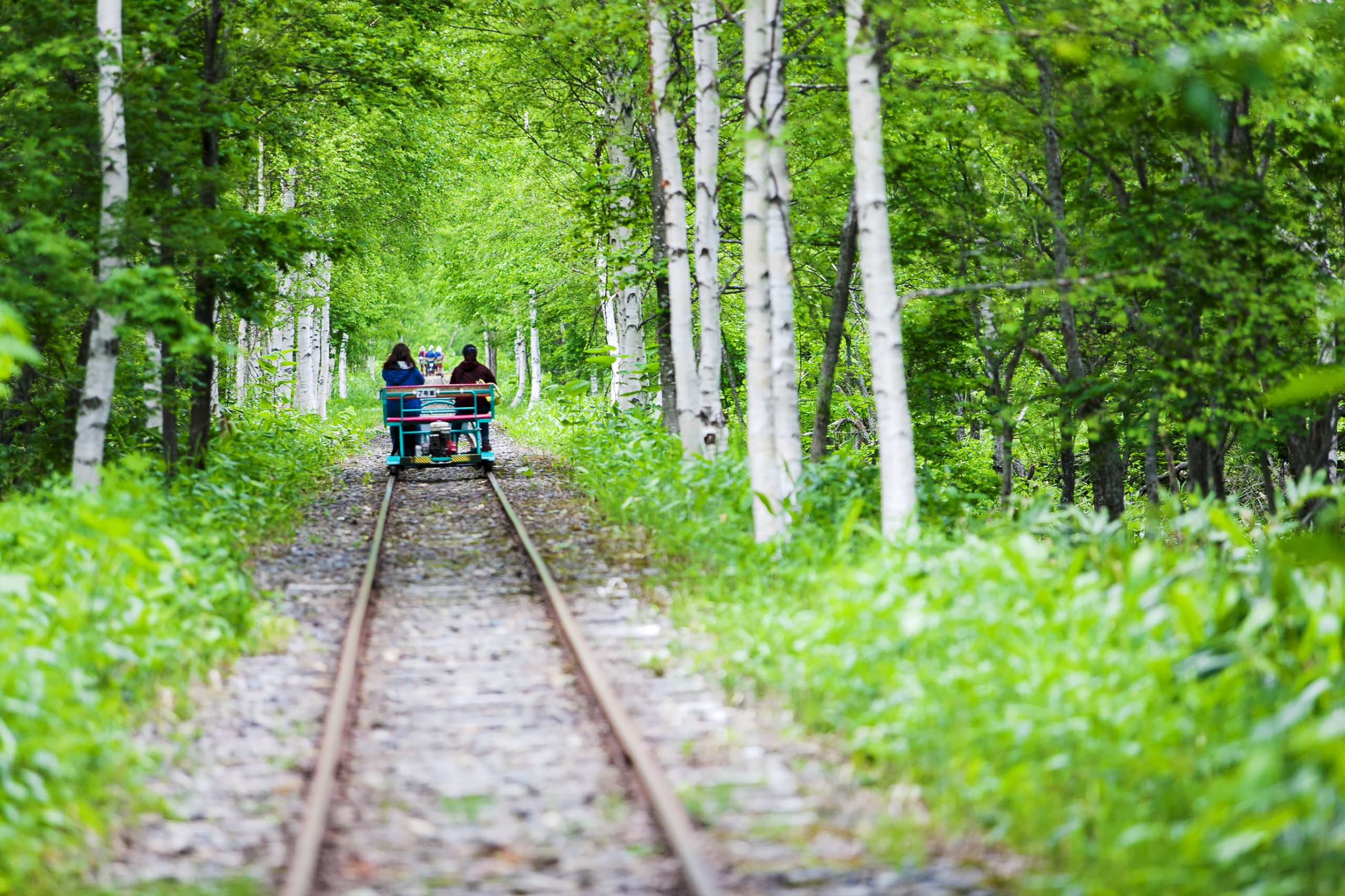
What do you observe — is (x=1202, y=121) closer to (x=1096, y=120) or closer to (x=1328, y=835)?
(x=1328, y=835)

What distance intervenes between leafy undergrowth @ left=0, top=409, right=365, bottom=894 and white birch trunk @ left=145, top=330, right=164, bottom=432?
1050mm

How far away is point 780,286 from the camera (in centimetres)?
1104

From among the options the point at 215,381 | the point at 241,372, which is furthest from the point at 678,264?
the point at 241,372

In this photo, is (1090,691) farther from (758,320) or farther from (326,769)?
(758,320)

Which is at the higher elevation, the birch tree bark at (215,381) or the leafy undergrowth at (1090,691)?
the birch tree bark at (215,381)

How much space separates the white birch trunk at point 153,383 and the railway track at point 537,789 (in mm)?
3971

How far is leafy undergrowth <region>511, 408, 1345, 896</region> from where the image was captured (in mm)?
4109

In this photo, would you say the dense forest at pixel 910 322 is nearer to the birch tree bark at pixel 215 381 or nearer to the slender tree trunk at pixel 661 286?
the slender tree trunk at pixel 661 286

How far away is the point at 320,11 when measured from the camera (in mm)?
14891

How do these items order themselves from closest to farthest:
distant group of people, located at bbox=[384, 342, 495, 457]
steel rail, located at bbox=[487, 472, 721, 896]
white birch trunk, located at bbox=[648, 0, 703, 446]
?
steel rail, located at bbox=[487, 472, 721, 896] < white birch trunk, located at bbox=[648, 0, 703, 446] < distant group of people, located at bbox=[384, 342, 495, 457]

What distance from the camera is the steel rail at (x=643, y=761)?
438 centimetres

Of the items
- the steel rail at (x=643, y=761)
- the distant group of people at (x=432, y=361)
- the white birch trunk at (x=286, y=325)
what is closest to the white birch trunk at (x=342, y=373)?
the white birch trunk at (x=286, y=325)

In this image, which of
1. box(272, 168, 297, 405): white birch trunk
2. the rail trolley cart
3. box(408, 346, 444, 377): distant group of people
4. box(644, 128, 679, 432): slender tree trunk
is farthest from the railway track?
box(272, 168, 297, 405): white birch trunk

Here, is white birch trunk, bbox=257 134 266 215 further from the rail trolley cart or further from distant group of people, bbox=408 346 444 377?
the rail trolley cart
